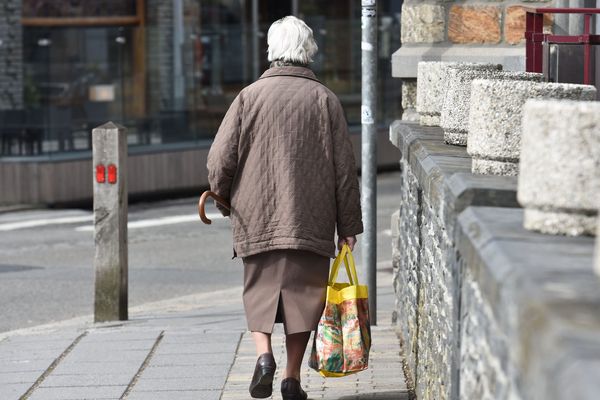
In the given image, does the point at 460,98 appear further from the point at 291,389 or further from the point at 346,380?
the point at 346,380

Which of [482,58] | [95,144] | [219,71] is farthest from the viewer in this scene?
[219,71]

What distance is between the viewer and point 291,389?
593 cm

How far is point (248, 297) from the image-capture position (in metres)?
6.09

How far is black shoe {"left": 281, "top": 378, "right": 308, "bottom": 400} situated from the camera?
5934 mm

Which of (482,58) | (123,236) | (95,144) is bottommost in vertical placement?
(123,236)

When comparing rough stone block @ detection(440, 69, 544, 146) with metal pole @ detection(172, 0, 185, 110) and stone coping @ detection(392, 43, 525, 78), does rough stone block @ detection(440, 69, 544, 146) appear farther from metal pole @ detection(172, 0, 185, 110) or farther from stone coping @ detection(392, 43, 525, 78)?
metal pole @ detection(172, 0, 185, 110)

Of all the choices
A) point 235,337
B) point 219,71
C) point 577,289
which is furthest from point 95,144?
point 219,71

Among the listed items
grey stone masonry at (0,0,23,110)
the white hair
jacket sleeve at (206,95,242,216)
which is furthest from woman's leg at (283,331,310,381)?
grey stone masonry at (0,0,23,110)

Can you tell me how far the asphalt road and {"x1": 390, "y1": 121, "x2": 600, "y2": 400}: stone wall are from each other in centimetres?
444

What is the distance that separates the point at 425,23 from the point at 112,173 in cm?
210

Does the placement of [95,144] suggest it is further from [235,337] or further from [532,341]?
[532,341]

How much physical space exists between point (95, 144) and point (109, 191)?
303mm

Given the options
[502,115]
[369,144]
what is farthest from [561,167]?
[369,144]

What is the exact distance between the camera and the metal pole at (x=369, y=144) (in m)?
8.20
